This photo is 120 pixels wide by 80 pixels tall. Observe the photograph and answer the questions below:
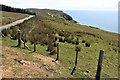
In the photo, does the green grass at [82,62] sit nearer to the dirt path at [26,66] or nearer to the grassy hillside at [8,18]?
the dirt path at [26,66]

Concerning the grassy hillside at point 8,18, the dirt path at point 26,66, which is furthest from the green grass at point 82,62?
the grassy hillside at point 8,18

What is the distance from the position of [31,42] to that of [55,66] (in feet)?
24.1

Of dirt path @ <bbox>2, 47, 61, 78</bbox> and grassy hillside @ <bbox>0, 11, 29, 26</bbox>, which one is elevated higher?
grassy hillside @ <bbox>0, 11, 29, 26</bbox>

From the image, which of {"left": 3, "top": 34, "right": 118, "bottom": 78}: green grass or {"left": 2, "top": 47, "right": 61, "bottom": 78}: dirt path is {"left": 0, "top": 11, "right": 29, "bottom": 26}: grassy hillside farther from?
{"left": 2, "top": 47, "right": 61, "bottom": 78}: dirt path

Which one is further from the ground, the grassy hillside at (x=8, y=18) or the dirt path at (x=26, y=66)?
the grassy hillside at (x=8, y=18)

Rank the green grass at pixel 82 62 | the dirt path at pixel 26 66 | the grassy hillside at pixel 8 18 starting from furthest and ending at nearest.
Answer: the grassy hillside at pixel 8 18
the green grass at pixel 82 62
the dirt path at pixel 26 66

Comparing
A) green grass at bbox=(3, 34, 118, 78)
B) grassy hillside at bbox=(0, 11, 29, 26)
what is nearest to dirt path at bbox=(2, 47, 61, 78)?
green grass at bbox=(3, 34, 118, 78)

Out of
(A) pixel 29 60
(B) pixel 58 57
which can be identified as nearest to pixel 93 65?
(B) pixel 58 57

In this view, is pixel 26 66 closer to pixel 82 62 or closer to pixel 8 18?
pixel 82 62

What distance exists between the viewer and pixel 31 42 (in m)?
28.1

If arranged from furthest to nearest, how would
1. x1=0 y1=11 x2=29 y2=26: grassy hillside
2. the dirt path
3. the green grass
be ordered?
x1=0 y1=11 x2=29 y2=26: grassy hillside → the green grass → the dirt path

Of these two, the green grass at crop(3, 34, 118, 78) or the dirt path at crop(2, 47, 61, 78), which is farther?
the green grass at crop(3, 34, 118, 78)

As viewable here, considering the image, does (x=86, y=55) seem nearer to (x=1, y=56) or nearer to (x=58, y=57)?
(x=58, y=57)

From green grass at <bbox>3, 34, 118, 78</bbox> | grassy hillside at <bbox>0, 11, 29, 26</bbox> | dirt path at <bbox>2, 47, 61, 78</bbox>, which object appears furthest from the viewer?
grassy hillside at <bbox>0, 11, 29, 26</bbox>
